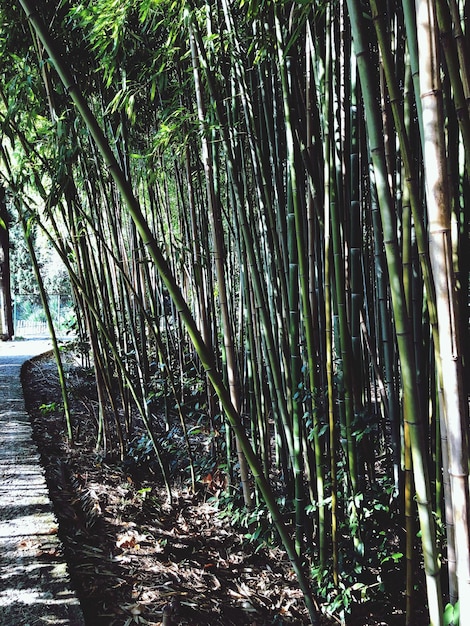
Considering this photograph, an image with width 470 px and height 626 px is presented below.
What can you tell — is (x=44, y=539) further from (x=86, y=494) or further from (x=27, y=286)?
(x=27, y=286)

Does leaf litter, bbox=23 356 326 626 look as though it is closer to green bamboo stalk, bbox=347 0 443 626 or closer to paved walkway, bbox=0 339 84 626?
paved walkway, bbox=0 339 84 626

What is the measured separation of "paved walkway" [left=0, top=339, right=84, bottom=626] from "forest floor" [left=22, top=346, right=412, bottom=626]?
7 centimetres

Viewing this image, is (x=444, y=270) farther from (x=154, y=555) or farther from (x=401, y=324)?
(x=154, y=555)

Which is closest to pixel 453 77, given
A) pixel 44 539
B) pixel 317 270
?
pixel 317 270

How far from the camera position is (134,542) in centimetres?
184

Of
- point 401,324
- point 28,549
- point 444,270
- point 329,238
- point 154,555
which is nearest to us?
point 444,270

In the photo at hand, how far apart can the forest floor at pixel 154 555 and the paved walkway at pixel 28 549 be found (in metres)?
0.07

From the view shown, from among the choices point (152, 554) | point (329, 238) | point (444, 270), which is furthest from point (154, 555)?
point (444, 270)

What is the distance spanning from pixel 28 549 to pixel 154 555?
17.4 inches

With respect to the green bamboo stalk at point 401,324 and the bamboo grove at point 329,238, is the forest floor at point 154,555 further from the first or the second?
the green bamboo stalk at point 401,324

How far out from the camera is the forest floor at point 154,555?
1471 mm

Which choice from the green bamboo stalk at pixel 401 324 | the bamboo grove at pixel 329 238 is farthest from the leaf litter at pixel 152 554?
the green bamboo stalk at pixel 401 324

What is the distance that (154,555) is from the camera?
5.83 ft

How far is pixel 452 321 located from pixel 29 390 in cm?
353
